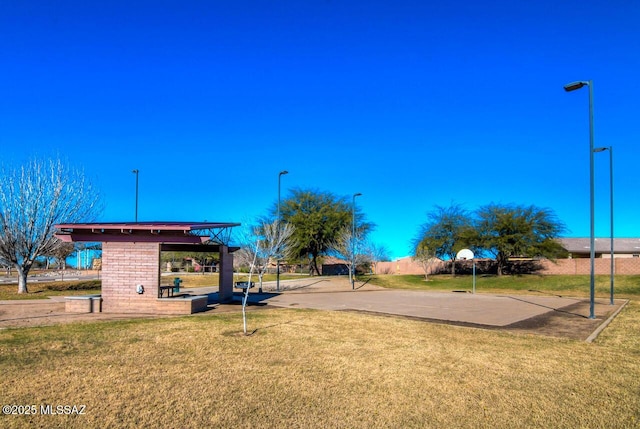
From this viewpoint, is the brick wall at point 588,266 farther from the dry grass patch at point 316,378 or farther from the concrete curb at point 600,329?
the dry grass patch at point 316,378

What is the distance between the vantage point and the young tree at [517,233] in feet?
131

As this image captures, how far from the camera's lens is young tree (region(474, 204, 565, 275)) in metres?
39.8

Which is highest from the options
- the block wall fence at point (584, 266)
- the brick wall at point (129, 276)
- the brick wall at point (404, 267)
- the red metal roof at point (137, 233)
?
the red metal roof at point (137, 233)

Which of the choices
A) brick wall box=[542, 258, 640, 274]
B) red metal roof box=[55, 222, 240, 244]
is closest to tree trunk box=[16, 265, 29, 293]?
red metal roof box=[55, 222, 240, 244]

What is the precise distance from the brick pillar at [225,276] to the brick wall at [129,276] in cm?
374

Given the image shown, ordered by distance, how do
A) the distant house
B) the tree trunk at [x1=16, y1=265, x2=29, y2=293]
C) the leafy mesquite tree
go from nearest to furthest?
the tree trunk at [x1=16, y1=265, x2=29, y2=293], the leafy mesquite tree, the distant house

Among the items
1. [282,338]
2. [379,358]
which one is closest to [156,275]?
[282,338]

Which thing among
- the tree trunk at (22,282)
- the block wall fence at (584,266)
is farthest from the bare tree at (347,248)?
the tree trunk at (22,282)

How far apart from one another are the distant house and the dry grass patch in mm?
57309

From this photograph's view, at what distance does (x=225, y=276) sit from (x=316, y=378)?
12987mm

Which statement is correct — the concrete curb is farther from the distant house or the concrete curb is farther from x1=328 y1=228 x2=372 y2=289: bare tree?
the distant house

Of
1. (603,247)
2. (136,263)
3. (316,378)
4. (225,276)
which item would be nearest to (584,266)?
(603,247)

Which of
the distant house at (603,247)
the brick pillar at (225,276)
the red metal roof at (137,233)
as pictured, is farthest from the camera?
the distant house at (603,247)

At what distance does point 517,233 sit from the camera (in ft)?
132
